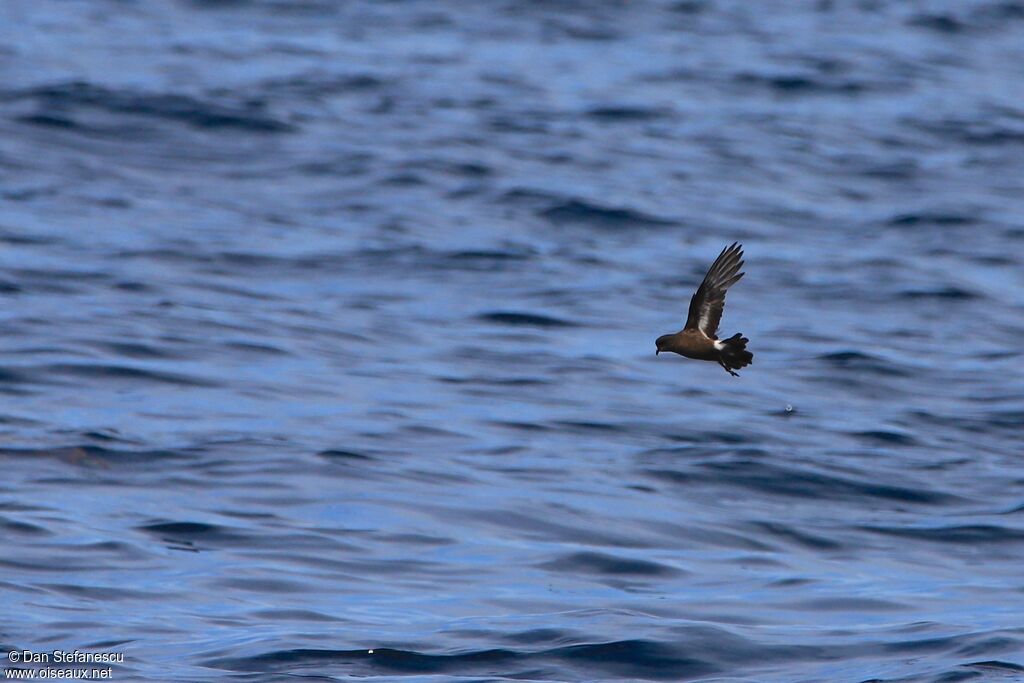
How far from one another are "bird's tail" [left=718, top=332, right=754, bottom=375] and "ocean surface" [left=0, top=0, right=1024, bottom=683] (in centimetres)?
162

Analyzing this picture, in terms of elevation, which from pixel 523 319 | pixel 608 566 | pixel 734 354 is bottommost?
pixel 608 566

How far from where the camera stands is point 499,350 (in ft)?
50.0

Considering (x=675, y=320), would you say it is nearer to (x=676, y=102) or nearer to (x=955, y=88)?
(x=676, y=102)

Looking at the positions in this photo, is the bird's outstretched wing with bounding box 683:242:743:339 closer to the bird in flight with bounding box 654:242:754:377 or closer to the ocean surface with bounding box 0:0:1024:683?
the bird in flight with bounding box 654:242:754:377

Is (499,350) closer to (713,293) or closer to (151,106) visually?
(713,293)

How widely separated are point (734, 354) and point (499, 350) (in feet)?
23.7

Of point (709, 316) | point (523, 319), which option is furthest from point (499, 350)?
point (709, 316)

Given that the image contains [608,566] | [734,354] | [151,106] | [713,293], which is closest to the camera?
[734,354]

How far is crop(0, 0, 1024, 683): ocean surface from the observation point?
9.38 m

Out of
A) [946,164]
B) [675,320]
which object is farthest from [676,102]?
[675,320]

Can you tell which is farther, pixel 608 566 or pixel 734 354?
pixel 608 566

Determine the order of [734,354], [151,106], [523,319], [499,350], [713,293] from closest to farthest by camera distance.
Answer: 1. [734,354]
2. [713,293]
3. [499,350]
4. [523,319]
5. [151,106]

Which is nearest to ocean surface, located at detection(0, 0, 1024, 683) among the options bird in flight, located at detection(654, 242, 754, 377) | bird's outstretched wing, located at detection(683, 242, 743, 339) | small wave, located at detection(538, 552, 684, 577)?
small wave, located at detection(538, 552, 684, 577)

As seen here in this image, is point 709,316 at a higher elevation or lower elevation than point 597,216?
higher
